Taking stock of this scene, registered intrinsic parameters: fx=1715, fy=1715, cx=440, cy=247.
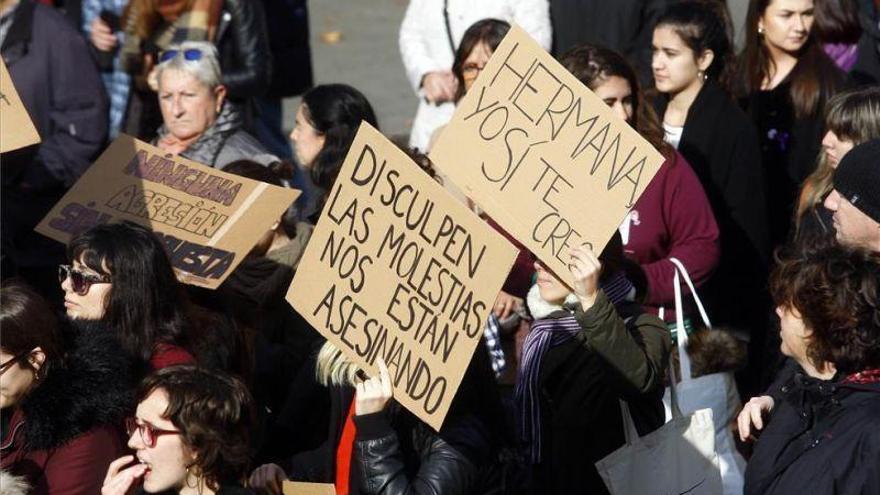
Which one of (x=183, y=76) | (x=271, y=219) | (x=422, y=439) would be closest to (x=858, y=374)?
(x=422, y=439)

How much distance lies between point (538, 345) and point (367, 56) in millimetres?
8985

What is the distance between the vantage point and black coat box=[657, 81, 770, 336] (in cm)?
659

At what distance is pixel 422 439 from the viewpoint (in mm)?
4648

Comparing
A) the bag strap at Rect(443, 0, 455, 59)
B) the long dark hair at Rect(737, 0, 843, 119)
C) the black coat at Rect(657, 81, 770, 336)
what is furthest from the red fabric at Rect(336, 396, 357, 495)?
the bag strap at Rect(443, 0, 455, 59)

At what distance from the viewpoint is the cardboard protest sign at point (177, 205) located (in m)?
5.75

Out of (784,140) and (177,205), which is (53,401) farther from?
(784,140)

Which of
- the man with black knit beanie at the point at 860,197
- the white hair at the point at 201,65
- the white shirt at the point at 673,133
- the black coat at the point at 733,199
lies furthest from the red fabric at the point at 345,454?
the white hair at the point at 201,65

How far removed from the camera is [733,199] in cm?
661

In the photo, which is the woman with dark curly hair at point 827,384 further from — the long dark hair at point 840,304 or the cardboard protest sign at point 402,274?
the cardboard protest sign at point 402,274

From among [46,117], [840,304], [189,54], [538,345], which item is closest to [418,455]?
[538,345]

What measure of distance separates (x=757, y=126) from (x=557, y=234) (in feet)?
8.93

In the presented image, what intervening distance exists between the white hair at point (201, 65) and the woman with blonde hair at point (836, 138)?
2.65m

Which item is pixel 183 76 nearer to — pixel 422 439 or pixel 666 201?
pixel 666 201

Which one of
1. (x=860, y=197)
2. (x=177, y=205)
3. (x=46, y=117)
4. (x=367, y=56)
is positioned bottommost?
(x=367, y=56)
